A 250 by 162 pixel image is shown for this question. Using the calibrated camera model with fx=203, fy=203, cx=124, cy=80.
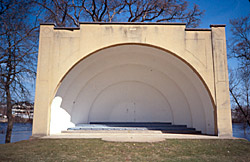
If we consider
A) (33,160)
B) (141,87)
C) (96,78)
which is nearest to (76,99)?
(96,78)

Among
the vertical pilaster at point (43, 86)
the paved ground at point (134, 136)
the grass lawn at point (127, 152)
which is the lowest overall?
the grass lawn at point (127, 152)

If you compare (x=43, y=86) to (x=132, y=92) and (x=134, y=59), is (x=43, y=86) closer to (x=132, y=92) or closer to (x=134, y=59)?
(x=134, y=59)

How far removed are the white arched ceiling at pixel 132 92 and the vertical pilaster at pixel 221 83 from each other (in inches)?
18.8

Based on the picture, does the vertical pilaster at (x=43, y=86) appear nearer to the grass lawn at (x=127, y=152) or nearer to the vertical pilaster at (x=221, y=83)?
the grass lawn at (x=127, y=152)

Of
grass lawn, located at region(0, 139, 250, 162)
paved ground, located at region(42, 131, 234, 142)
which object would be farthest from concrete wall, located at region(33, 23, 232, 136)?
grass lawn, located at region(0, 139, 250, 162)

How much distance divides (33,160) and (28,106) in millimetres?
8527

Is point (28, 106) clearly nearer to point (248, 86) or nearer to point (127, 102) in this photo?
point (127, 102)

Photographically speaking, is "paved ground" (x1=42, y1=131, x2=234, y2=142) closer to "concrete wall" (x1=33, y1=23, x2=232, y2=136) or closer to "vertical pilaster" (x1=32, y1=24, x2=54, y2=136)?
"vertical pilaster" (x1=32, y1=24, x2=54, y2=136)

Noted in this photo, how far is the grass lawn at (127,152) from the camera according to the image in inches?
197

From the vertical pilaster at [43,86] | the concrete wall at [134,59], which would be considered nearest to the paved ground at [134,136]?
the vertical pilaster at [43,86]

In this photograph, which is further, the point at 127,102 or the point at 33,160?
the point at 127,102

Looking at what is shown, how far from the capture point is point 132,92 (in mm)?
13383

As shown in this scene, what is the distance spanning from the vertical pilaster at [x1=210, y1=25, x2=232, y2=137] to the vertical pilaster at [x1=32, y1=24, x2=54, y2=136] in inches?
284

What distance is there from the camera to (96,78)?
12172 millimetres
